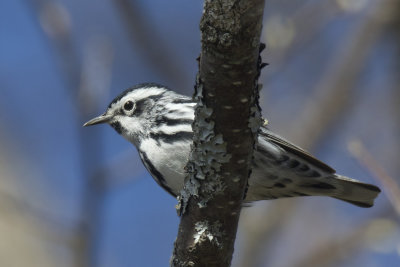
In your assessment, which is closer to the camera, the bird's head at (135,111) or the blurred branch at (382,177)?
the blurred branch at (382,177)

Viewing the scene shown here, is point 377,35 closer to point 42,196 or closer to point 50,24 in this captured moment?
point 50,24

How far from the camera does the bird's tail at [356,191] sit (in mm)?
4451

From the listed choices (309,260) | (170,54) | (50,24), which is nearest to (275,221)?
(309,260)

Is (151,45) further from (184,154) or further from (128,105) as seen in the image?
(184,154)

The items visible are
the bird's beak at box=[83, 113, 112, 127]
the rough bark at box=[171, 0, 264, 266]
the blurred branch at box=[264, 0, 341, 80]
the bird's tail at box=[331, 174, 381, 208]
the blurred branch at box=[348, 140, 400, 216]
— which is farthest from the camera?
the blurred branch at box=[264, 0, 341, 80]

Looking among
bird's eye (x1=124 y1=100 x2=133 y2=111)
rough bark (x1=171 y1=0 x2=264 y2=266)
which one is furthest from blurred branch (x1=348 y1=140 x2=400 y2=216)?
bird's eye (x1=124 y1=100 x2=133 y2=111)

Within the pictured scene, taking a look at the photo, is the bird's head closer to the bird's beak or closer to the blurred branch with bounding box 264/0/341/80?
the bird's beak

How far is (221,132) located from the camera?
2.64 meters

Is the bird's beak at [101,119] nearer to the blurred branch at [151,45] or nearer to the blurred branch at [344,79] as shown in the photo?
the blurred branch at [151,45]

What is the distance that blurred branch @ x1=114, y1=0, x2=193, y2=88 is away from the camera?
17.6ft

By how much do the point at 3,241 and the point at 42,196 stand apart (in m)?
0.75

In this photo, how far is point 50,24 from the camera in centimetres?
472

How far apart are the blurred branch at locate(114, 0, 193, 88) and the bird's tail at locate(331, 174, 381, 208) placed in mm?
2030

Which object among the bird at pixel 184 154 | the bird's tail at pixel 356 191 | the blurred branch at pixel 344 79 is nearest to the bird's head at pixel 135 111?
the bird at pixel 184 154
